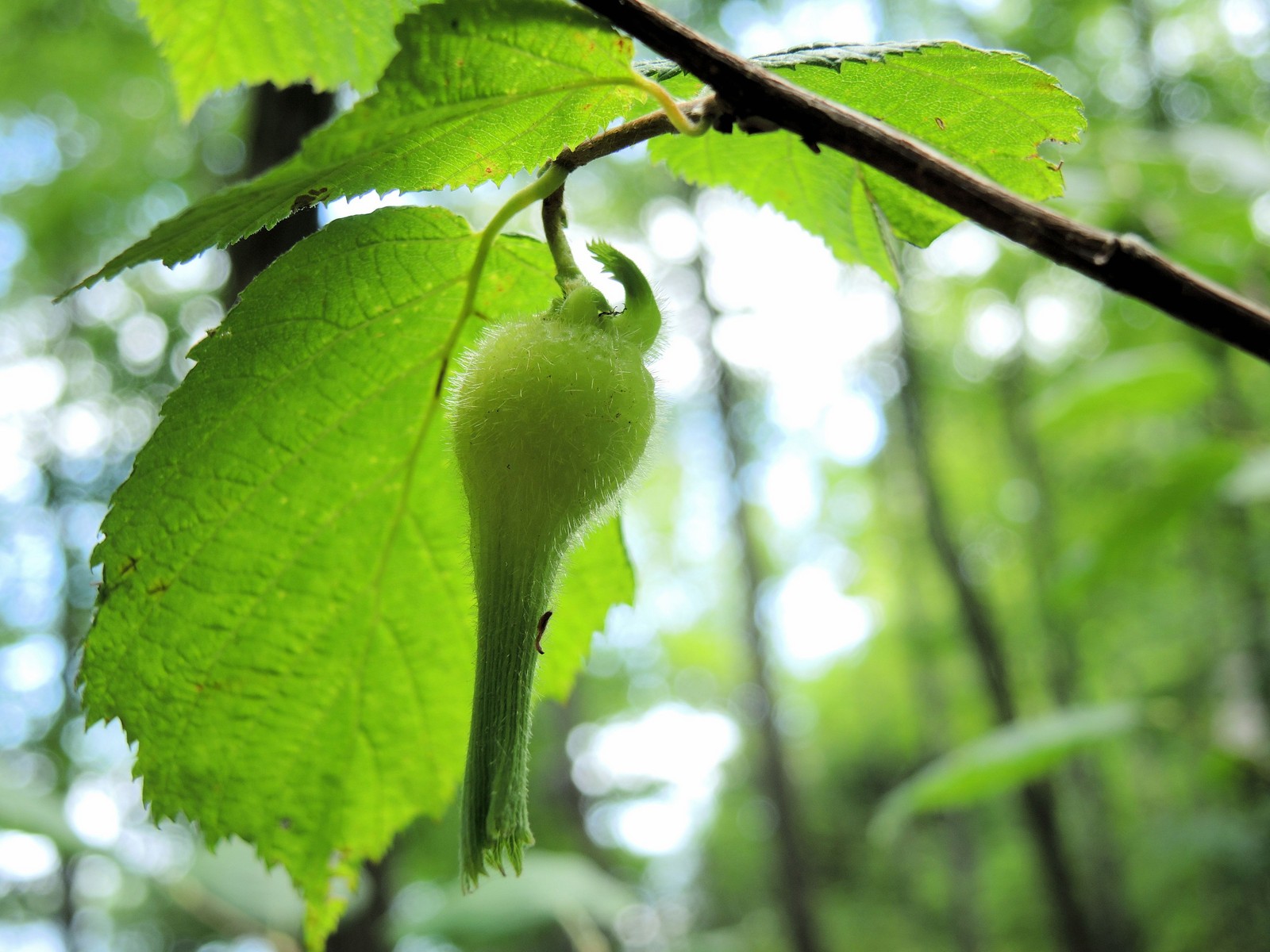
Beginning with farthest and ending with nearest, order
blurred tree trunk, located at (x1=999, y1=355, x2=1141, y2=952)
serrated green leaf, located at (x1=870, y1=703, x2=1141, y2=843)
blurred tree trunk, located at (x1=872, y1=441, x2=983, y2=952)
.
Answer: blurred tree trunk, located at (x1=999, y1=355, x2=1141, y2=952), blurred tree trunk, located at (x1=872, y1=441, x2=983, y2=952), serrated green leaf, located at (x1=870, y1=703, x2=1141, y2=843)

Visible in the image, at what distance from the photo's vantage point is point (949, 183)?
563mm

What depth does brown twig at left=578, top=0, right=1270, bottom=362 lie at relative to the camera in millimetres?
560

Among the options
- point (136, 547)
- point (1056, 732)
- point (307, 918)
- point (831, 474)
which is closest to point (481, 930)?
point (1056, 732)

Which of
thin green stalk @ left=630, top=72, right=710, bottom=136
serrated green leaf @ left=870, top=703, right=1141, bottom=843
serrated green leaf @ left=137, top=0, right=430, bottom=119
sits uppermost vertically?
serrated green leaf @ left=137, top=0, right=430, bottom=119

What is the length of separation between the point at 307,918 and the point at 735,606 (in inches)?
776

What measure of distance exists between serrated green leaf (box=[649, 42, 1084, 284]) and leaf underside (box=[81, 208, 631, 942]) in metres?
0.24

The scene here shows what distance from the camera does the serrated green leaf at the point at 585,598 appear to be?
929 millimetres

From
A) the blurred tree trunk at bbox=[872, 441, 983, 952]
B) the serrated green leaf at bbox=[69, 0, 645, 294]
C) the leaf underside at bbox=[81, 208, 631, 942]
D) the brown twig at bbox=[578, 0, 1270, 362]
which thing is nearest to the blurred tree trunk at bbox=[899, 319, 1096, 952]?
the leaf underside at bbox=[81, 208, 631, 942]

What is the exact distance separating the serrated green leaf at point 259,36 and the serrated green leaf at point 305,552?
7.7 inches

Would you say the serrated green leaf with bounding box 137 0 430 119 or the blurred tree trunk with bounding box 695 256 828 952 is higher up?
the serrated green leaf with bounding box 137 0 430 119

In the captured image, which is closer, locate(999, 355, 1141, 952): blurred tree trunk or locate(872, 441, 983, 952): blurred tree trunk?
locate(872, 441, 983, 952): blurred tree trunk

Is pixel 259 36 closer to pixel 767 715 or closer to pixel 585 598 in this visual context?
pixel 585 598

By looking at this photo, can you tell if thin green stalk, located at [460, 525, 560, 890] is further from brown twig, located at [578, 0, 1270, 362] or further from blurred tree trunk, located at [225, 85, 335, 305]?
blurred tree trunk, located at [225, 85, 335, 305]

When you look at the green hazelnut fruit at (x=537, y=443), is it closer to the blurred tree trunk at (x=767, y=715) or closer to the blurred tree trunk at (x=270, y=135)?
the blurred tree trunk at (x=270, y=135)
